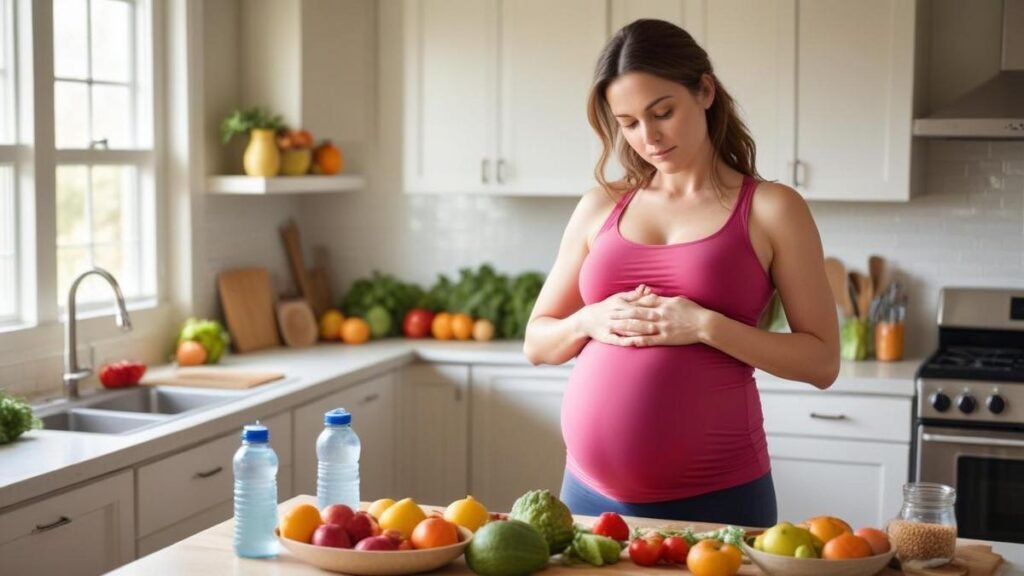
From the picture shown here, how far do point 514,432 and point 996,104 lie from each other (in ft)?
6.47

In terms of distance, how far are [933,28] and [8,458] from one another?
342 centimetres

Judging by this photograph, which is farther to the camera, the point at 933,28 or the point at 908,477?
the point at 933,28

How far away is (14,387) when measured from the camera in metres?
3.62

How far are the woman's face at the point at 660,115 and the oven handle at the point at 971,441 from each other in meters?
1.93

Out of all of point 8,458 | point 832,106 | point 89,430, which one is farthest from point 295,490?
point 832,106

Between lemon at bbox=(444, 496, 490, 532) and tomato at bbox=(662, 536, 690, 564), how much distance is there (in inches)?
12.1

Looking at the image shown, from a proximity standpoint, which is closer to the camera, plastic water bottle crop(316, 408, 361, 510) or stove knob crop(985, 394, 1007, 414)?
plastic water bottle crop(316, 408, 361, 510)

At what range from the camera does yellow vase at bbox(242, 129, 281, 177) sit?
4.46 meters

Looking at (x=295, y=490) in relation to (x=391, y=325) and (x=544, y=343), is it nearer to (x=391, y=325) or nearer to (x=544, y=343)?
(x=391, y=325)

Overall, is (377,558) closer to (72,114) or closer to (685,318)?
(685,318)

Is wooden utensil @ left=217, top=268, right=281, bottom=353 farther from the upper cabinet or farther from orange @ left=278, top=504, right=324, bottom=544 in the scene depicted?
orange @ left=278, top=504, right=324, bottom=544

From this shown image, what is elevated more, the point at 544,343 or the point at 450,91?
the point at 450,91

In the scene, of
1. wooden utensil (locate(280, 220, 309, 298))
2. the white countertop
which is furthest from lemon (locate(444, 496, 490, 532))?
wooden utensil (locate(280, 220, 309, 298))

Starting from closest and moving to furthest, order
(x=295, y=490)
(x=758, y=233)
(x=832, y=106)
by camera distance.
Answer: (x=758, y=233) < (x=295, y=490) < (x=832, y=106)
